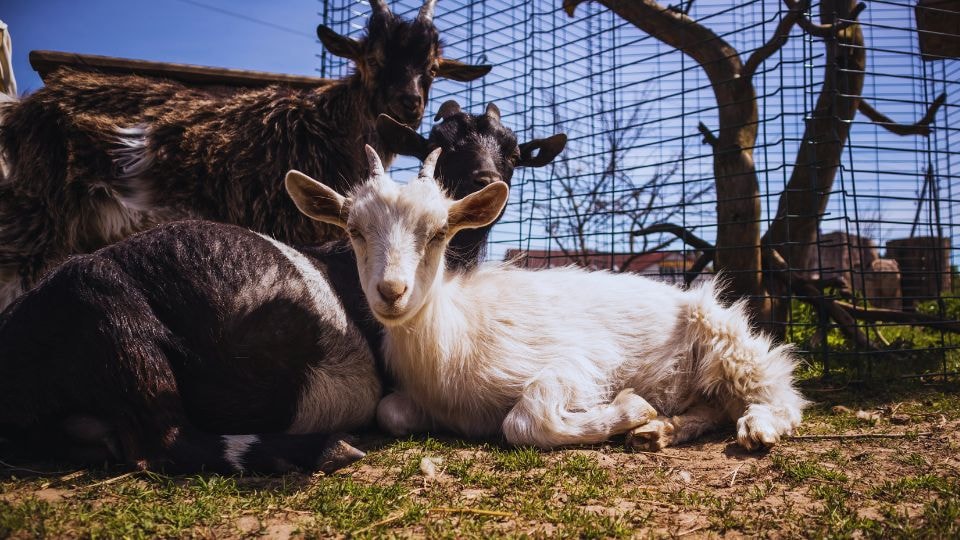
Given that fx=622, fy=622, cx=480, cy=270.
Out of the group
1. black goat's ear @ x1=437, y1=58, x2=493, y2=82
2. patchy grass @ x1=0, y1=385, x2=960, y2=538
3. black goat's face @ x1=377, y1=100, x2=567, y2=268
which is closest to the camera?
patchy grass @ x1=0, y1=385, x2=960, y2=538

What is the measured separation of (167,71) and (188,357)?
13.2 ft

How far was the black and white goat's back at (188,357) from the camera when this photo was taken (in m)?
2.41

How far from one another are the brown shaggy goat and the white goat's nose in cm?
228

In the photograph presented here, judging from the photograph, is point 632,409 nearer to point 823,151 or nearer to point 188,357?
point 188,357

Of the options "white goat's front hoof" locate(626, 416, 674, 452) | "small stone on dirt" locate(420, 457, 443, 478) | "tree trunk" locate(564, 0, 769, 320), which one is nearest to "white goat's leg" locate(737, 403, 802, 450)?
"white goat's front hoof" locate(626, 416, 674, 452)

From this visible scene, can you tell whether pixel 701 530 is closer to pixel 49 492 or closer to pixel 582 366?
pixel 582 366

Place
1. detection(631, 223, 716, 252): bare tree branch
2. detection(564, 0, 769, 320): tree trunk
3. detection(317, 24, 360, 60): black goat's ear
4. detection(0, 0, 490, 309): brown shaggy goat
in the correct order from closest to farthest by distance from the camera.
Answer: detection(0, 0, 490, 309): brown shaggy goat → detection(317, 24, 360, 60): black goat's ear → detection(564, 0, 769, 320): tree trunk → detection(631, 223, 716, 252): bare tree branch

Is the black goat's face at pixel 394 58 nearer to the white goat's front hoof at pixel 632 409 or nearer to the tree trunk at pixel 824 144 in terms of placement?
the white goat's front hoof at pixel 632 409

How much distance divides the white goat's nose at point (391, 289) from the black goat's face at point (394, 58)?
8.81 ft

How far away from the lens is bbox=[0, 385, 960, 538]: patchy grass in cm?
193

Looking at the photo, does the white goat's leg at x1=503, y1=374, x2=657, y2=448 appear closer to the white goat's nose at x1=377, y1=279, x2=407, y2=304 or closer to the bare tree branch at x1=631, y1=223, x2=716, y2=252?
the white goat's nose at x1=377, y1=279, x2=407, y2=304

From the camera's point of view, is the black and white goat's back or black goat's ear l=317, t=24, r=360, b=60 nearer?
the black and white goat's back

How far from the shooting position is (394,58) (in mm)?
5055

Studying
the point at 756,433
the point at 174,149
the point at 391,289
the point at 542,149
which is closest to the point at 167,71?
the point at 174,149
